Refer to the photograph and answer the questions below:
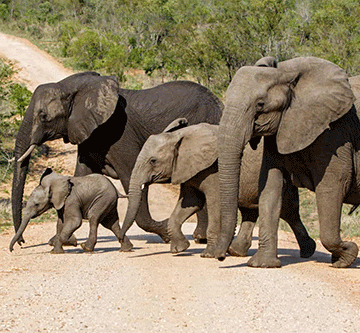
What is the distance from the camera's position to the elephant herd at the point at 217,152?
754 cm

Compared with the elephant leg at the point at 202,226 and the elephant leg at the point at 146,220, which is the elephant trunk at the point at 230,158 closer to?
the elephant leg at the point at 146,220

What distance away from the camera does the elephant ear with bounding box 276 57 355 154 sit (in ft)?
24.8

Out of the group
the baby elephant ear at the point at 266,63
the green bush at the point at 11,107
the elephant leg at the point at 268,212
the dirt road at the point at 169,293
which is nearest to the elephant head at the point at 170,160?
the dirt road at the point at 169,293

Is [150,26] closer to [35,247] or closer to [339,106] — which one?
[35,247]

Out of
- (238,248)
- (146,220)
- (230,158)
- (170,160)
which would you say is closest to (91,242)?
(146,220)

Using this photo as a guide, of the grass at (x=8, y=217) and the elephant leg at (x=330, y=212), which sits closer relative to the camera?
the elephant leg at (x=330, y=212)

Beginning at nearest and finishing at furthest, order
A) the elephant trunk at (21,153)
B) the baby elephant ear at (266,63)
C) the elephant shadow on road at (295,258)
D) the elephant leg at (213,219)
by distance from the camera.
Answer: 1. the baby elephant ear at (266,63)
2. the elephant shadow on road at (295,258)
3. the elephant leg at (213,219)
4. the elephant trunk at (21,153)

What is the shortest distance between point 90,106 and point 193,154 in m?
2.59

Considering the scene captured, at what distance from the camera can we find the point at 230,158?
738 centimetres

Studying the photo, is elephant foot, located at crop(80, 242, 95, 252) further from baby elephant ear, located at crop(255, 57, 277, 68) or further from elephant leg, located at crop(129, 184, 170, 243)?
baby elephant ear, located at crop(255, 57, 277, 68)

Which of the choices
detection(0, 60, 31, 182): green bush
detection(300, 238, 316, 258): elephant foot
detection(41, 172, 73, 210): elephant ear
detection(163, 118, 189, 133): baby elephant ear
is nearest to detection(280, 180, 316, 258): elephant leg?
detection(300, 238, 316, 258): elephant foot

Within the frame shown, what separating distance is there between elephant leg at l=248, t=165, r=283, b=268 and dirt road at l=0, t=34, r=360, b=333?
19 cm

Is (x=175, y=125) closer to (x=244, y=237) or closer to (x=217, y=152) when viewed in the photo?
(x=217, y=152)

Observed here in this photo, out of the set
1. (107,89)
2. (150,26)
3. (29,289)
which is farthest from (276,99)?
(150,26)
